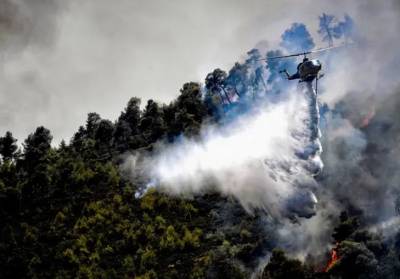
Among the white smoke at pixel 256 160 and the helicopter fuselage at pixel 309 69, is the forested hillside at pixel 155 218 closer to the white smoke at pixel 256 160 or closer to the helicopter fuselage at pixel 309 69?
the white smoke at pixel 256 160

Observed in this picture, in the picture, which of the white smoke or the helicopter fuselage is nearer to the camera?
the helicopter fuselage

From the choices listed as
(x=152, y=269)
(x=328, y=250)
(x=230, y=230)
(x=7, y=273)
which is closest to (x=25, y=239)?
(x=7, y=273)

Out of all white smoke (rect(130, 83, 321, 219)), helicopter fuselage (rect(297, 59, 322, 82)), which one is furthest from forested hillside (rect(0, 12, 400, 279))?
helicopter fuselage (rect(297, 59, 322, 82))

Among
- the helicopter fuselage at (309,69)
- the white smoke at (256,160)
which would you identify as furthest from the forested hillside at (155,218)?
the helicopter fuselage at (309,69)

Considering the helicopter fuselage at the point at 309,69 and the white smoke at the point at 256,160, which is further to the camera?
the white smoke at the point at 256,160

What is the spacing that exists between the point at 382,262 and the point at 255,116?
102ft

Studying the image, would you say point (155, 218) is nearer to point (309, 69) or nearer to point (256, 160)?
point (256, 160)

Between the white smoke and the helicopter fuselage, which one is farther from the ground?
the helicopter fuselage

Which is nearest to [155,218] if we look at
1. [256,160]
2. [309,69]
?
[256,160]

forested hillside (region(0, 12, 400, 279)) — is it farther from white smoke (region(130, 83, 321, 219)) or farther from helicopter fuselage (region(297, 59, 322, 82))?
helicopter fuselage (region(297, 59, 322, 82))

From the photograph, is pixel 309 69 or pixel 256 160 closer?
pixel 309 69

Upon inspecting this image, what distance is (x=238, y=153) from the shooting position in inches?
2820

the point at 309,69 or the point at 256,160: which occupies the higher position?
the point at 309,69

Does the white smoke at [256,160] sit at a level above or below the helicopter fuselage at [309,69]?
below
